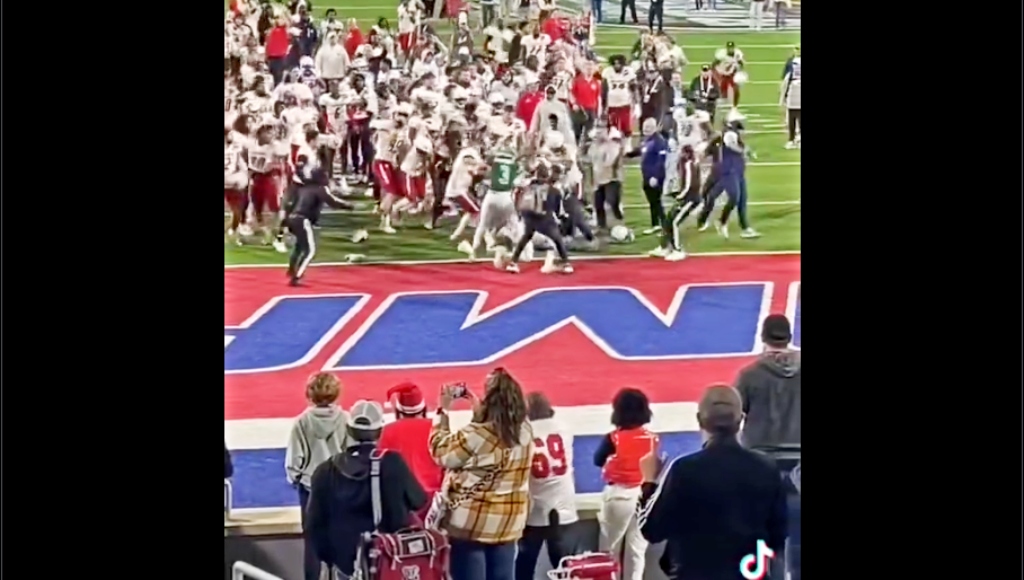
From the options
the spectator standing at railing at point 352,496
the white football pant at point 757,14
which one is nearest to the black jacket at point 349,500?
the spectator standing at railing at point 352,496

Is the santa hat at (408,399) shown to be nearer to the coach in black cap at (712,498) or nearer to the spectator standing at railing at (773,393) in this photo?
the coach in black cap at (712,498)

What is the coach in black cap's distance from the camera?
3654 mm

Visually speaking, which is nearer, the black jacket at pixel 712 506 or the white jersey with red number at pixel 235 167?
the white jersey with red number at pixel 235 167

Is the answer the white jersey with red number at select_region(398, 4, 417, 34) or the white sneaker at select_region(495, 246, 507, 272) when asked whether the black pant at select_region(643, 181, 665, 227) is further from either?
the white jersey with red number at select_region(398, 4, 417, 34)

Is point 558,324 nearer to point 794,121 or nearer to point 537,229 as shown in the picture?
point 537,229

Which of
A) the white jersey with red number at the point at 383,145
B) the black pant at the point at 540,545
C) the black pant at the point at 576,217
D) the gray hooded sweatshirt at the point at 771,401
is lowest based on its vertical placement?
the black pant at the point at 540,545

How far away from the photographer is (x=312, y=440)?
141 inches

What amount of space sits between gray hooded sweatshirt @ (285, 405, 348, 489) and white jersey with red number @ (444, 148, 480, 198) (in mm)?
696

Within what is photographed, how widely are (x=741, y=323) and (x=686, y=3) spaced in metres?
0.93

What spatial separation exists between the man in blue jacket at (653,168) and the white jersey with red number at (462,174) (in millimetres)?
482

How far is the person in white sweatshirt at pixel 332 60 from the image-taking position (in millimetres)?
3607

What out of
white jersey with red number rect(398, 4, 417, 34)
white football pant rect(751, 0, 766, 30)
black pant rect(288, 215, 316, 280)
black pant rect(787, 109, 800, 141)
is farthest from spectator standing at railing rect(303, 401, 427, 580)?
white football pant rect(751, 0, 766, 30)

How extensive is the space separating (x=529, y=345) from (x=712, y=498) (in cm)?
68
